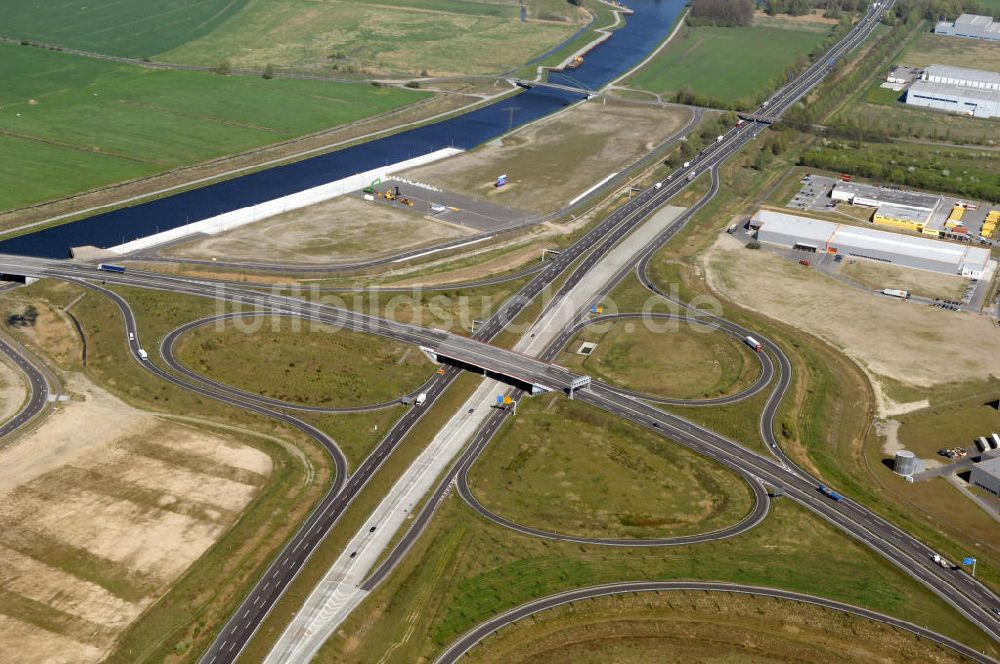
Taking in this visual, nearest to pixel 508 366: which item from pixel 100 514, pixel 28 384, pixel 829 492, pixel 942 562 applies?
pixel 829 492

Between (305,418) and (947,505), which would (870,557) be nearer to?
(947,505)

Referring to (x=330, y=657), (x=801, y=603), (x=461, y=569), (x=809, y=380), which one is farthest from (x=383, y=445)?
(x=809, y=380)

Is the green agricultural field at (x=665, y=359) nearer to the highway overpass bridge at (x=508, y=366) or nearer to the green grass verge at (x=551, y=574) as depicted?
the highway overpass bridge at (x=508, y=366)

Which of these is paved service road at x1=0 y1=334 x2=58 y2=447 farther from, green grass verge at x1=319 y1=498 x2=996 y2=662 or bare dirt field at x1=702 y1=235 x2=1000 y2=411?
bare dirt field at x1=702 y1=235 x2=1000 y2=411

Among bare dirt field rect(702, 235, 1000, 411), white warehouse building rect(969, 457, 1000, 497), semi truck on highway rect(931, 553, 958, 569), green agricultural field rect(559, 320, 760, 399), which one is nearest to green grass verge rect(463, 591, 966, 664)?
semi truck on highway rect(931, 553, 958, 569)

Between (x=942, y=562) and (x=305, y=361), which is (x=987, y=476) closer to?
(x=942, y=562)
